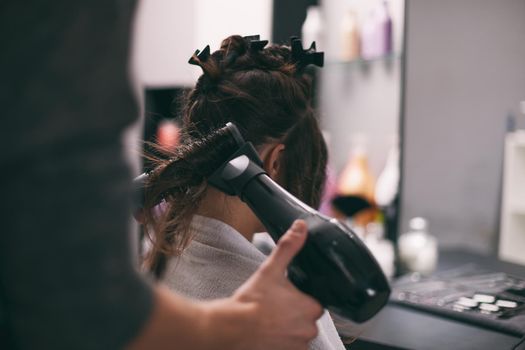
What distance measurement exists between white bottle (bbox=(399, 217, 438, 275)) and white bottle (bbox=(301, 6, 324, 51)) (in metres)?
1.07

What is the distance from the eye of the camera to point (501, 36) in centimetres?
172

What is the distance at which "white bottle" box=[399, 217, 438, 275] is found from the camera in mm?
1859

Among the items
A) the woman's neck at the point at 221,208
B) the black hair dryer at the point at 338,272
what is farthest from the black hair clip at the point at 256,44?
the black hair dryer at the point at 338,272

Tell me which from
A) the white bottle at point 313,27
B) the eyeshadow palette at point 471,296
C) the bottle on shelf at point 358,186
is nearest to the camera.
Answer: the eyeshadow palette at point 471,296

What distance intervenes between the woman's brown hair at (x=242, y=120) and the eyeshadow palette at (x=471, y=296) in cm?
47

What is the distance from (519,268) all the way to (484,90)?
603 millimetres

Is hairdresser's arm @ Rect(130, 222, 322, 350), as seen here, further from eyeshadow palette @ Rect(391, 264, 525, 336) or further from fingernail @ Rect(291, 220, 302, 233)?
eyeshadow palette @ Rect(391, 264, 525, 336)

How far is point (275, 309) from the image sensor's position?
616mm

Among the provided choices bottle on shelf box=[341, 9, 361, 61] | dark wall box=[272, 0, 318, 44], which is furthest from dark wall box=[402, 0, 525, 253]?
dark wall box=[272, 0, 318, 44]

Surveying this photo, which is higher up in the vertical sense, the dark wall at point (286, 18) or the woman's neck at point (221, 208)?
the dark wall at point (286, 18)

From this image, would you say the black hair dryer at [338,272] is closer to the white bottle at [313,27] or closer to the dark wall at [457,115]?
the dark wall at [457,115]

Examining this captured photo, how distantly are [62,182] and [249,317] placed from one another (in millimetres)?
231

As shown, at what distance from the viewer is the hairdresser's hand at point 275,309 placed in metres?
0.58

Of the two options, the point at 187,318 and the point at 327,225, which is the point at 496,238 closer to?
the point at 327,225
